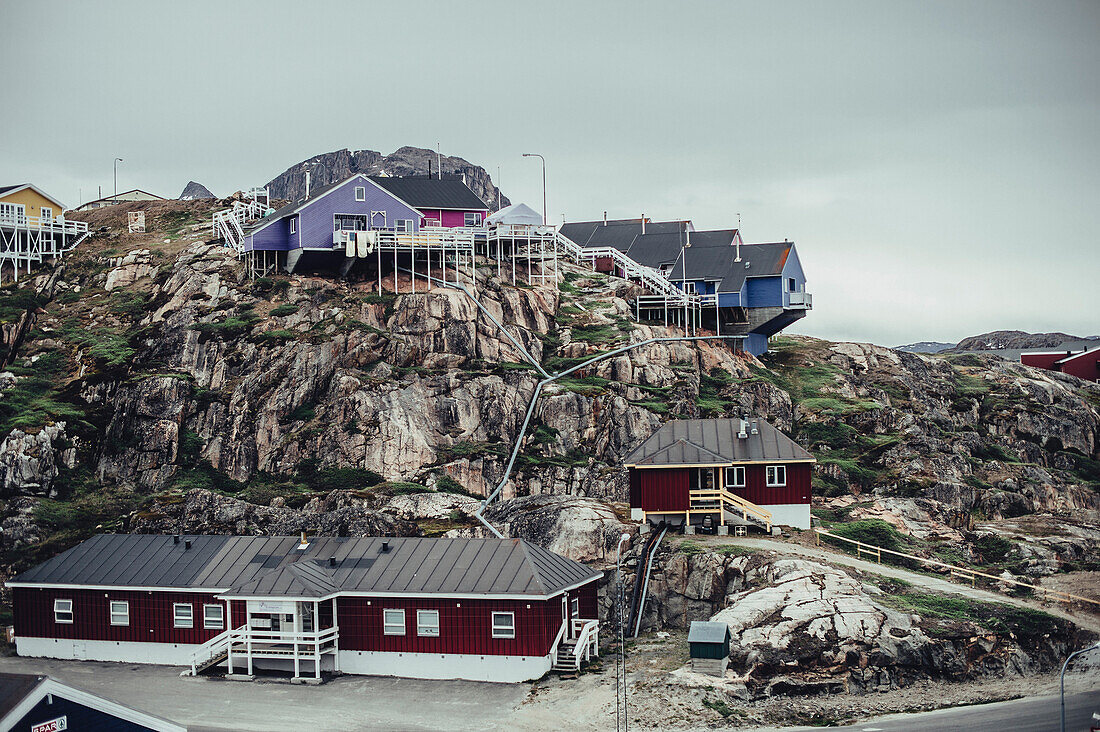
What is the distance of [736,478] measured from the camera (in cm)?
5388

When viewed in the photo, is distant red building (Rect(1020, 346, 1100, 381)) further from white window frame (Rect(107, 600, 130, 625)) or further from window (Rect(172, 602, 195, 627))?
white window frame (Rect(107, 600, 130, 625))

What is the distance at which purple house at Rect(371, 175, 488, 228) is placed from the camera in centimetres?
8094

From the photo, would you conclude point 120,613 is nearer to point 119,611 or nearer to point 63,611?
point 119,611

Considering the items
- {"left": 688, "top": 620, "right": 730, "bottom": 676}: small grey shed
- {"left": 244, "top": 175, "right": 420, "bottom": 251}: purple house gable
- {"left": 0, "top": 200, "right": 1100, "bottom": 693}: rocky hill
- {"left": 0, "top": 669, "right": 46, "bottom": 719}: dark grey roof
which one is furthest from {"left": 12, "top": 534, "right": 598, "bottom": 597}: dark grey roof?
{"left": 244, "top": 175, "right": 420, "bottom": 251}: purple house gable

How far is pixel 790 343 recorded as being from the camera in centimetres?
8731

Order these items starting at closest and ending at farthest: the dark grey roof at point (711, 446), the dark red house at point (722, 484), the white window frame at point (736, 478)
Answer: the dark red house at point (722, 484)
the dark grey roof at point (711, 446)
the white window frame at point (736, 478)

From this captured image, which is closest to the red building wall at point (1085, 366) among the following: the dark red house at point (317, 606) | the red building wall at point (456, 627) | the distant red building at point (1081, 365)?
the distant red building at point (1081, 365)

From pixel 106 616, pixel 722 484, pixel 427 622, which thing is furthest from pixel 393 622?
pixel 722 484

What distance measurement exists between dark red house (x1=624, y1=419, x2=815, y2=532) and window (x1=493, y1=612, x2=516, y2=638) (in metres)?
12.2

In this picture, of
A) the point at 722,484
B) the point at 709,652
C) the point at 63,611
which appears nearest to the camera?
the point at 709,652

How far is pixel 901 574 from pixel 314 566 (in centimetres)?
2286

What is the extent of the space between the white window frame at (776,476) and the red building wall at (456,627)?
1395 cm

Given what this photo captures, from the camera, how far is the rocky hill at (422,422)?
186ft

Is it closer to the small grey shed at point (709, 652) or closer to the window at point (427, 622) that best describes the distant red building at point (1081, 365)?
the small grey shed at point (709, 652)
